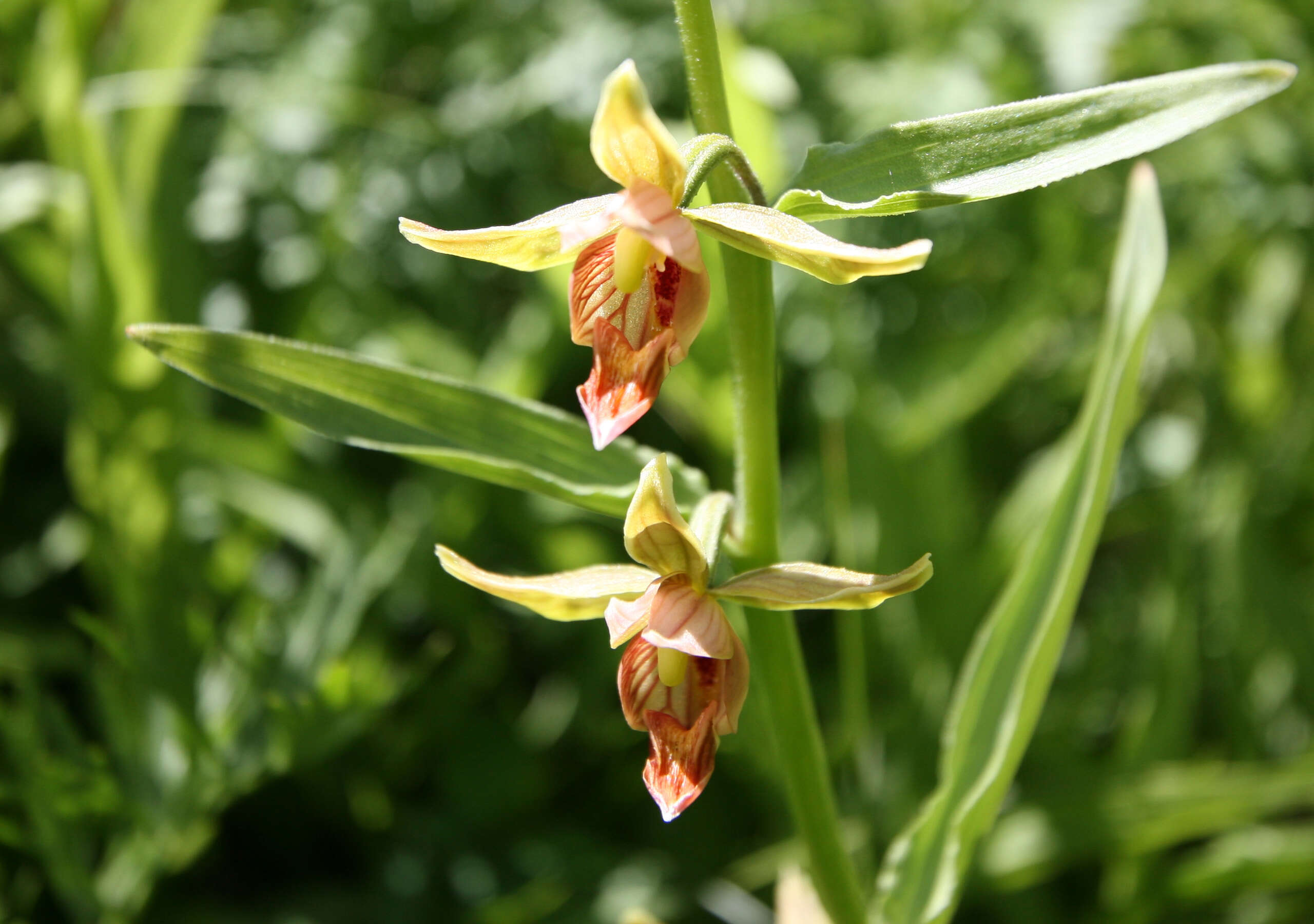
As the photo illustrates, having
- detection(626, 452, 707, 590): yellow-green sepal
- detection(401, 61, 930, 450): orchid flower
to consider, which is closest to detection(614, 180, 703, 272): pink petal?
detection(401, 61, 930, 450): orchid flower

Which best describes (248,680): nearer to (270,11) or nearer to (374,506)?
(374,506)

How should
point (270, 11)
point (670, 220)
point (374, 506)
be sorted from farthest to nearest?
point (270, 11)
point (374, 506)
point (670, 220)

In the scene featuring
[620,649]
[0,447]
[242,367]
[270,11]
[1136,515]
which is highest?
[270,11]

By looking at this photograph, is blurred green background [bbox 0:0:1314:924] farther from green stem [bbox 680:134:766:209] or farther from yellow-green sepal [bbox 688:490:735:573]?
green stem [bbox 680:134:766:209]

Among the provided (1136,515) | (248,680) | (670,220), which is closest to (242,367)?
(670,220)

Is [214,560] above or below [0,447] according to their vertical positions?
below

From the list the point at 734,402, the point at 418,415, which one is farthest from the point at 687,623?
the point at 418,415
